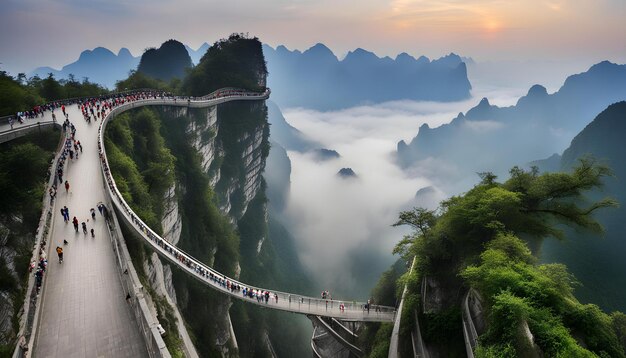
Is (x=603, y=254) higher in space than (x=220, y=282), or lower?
lower

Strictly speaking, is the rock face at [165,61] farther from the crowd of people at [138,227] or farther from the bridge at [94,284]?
the bridge at [94,284]

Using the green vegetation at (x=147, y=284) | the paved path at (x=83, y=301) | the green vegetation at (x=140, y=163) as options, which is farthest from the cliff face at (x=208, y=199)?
the paved path at (x=83, y=301)

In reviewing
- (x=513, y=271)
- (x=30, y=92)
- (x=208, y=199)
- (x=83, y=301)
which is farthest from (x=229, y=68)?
(x=513, y=271)

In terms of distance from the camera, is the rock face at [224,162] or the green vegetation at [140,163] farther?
the rock face at [224,162]

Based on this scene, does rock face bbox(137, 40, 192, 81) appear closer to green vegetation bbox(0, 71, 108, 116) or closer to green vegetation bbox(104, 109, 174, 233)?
green vegetation bbox(0, 71, 108, 116)

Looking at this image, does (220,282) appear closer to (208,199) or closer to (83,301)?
(83,301)

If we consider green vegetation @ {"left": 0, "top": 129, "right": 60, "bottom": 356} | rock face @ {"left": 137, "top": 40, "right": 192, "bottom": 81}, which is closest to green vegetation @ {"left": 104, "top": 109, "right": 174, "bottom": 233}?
green vegetation @ {"left": 0, "top": 129, "right": 60, "bottom": 356}
